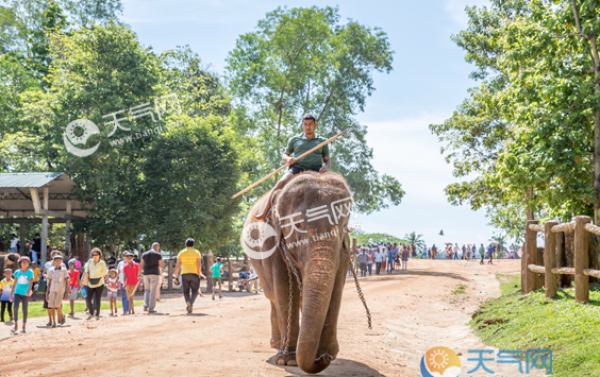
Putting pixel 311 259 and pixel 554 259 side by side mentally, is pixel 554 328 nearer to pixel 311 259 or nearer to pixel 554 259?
pixel 554 259

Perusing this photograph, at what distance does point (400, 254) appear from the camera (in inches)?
1827

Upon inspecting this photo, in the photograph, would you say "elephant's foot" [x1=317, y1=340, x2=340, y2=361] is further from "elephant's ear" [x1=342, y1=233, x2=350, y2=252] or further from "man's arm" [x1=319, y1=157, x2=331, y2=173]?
"man's arm" [x1=319, y1=157, x2=331, y2=173]

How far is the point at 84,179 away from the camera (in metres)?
28.6

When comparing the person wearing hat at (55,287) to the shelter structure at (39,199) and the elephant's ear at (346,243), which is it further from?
the shelter structure at (39,199)

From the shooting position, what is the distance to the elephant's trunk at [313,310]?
19.6ft

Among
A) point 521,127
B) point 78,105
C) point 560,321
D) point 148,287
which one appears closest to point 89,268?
point 148,287

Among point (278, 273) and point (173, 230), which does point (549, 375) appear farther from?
point (173, 230)

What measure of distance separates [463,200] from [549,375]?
22.7 metres

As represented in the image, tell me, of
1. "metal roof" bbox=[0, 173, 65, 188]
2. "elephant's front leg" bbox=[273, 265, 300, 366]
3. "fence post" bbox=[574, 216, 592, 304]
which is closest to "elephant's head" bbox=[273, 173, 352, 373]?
"elephant's front leg" bbox=[273, 265, 300, 366]

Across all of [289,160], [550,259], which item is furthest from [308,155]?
[550,259]
